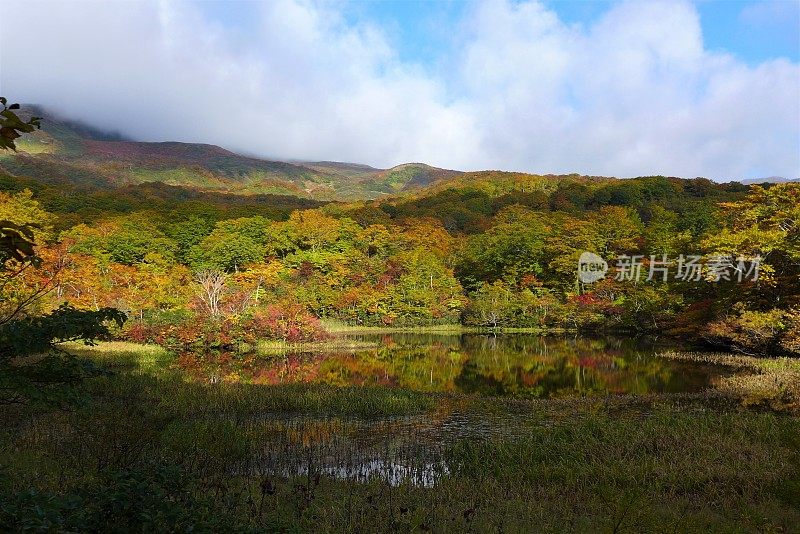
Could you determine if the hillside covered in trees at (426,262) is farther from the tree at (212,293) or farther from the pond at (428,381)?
the pond at (428,381)

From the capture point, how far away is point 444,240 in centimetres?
6234

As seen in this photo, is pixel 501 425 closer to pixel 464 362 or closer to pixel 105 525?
pixel 105 525

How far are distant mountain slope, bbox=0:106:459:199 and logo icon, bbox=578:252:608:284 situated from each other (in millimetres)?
80550

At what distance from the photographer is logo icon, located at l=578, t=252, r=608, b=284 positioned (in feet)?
150

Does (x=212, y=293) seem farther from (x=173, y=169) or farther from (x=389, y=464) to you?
(x=173, y=169)

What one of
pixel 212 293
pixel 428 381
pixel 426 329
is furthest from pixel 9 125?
pixel 426 329

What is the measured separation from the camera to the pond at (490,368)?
1838 cm

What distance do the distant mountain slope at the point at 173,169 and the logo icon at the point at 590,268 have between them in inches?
3171

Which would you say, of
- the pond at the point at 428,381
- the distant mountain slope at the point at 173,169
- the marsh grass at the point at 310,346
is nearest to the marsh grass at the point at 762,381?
the pond at the point at 428,381

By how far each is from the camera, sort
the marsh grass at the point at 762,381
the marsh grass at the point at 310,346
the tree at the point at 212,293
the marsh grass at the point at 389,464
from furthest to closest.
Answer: the marsh grass at the point at 310,346 → the tree at the point at 212,293 → the marsh grass at the point at 762,381 → the marsh grass at the point at 389,464

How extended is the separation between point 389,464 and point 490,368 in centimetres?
1508

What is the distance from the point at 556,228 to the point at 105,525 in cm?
5391

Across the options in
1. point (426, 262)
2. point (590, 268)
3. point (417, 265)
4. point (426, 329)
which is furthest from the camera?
point (426, 262)

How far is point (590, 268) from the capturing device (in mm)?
46406
